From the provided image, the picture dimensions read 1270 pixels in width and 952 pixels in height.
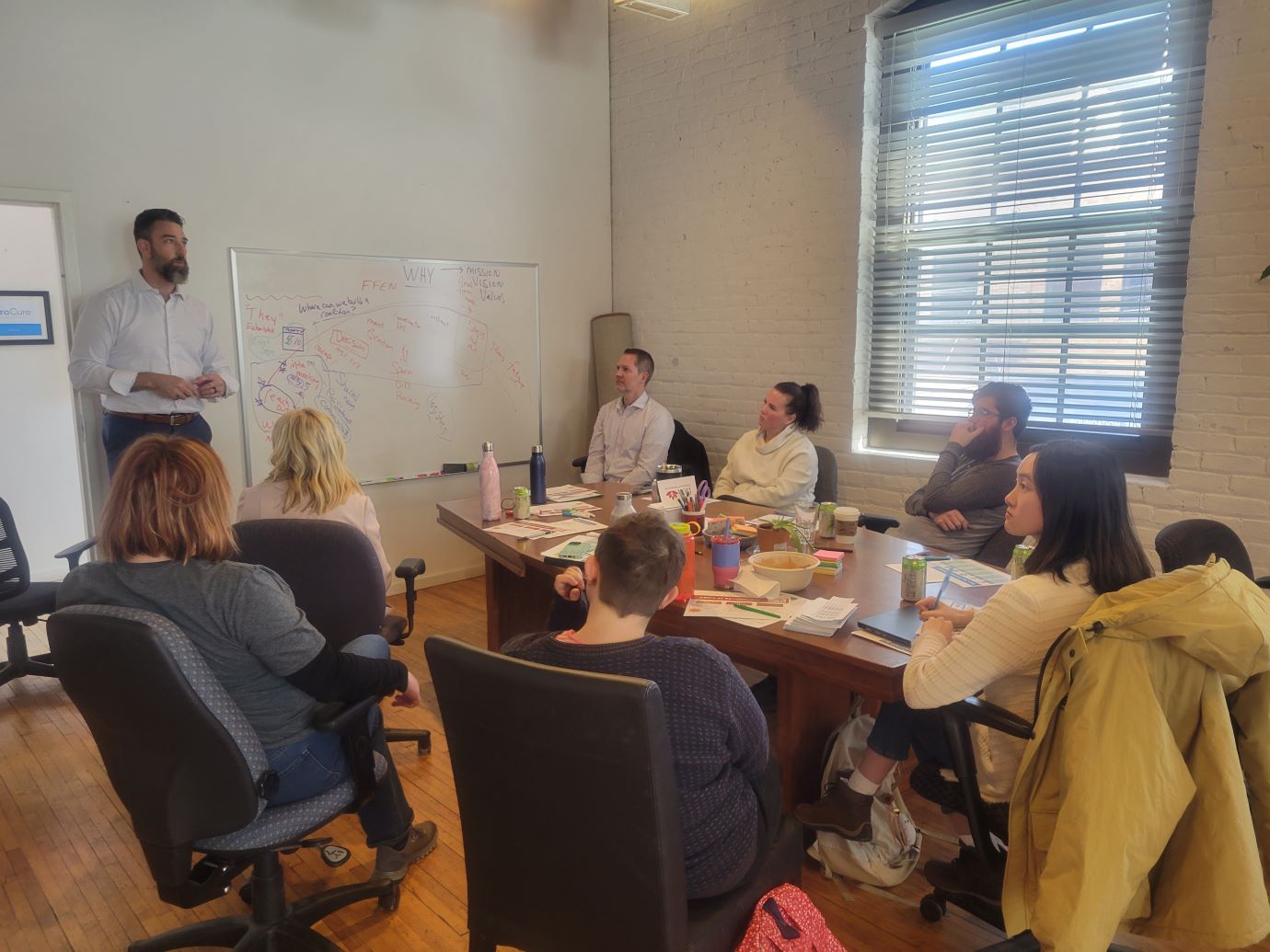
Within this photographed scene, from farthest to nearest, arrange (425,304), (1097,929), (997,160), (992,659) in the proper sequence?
(425,304)
(997,160)
(992,659)
(1097,929)

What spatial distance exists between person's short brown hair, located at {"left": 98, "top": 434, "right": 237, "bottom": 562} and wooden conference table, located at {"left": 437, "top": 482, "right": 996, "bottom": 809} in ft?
3.55

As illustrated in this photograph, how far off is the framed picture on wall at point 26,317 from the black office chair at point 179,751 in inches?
177

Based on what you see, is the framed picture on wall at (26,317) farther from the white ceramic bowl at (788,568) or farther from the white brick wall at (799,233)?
the white ceramic bowl at (788,568)

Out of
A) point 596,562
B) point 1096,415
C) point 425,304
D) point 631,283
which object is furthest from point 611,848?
point 631,283

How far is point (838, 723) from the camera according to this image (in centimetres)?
→ 235

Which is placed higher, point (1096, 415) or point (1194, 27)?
point (1194, 27)

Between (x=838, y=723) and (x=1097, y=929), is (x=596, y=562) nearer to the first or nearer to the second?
(x=1097, y=929)

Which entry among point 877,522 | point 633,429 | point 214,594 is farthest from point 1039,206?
point 214,594

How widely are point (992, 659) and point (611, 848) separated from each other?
83 cm

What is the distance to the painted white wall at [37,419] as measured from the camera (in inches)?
200

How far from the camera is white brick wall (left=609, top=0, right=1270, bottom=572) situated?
3.12 metres

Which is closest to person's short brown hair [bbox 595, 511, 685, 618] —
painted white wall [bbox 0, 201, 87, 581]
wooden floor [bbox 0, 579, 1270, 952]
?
wooden floor [bbox 0, 579, 1270, 952]

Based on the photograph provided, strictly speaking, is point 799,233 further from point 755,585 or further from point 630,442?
point 755,585

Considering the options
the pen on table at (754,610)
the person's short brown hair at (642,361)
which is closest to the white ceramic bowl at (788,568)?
the pen on table at (754,610)
